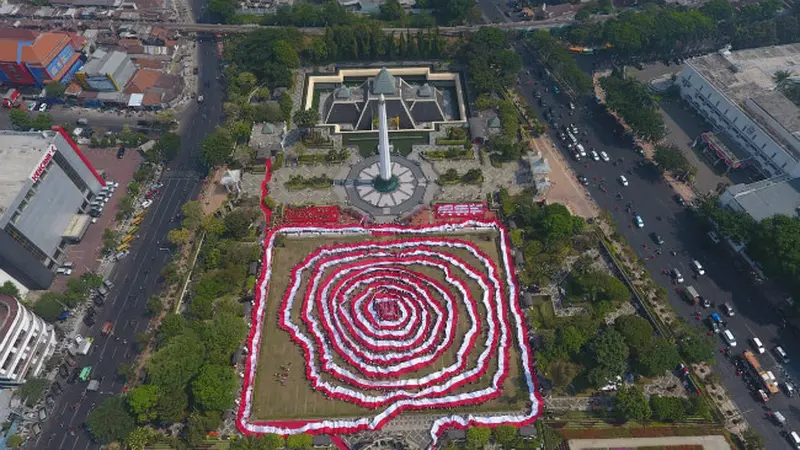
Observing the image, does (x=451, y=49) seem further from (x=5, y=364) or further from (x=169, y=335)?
(x=5, y=364)

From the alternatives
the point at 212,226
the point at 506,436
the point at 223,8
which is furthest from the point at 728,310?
the point at 223,8

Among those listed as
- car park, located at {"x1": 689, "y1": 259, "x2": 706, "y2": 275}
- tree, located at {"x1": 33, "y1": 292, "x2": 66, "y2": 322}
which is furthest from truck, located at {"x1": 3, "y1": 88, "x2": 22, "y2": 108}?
car park, located at {"x1": 689, "y1": 259, "x2": 706, "y2": 275}

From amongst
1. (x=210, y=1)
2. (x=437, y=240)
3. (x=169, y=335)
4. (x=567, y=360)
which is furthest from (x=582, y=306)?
(x=210, y=1)

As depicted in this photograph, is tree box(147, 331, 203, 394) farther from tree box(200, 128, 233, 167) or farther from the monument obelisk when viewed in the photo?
the monument obelisk

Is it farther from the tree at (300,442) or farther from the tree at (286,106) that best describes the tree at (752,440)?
the tree at (286,106)

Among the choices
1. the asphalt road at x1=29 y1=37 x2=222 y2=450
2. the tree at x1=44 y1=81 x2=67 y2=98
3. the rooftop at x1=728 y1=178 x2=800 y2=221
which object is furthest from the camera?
the tree at x1=44 y1=81 x2=67 y2=98

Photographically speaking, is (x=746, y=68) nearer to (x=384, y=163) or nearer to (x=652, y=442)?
(x=384, y=163)
